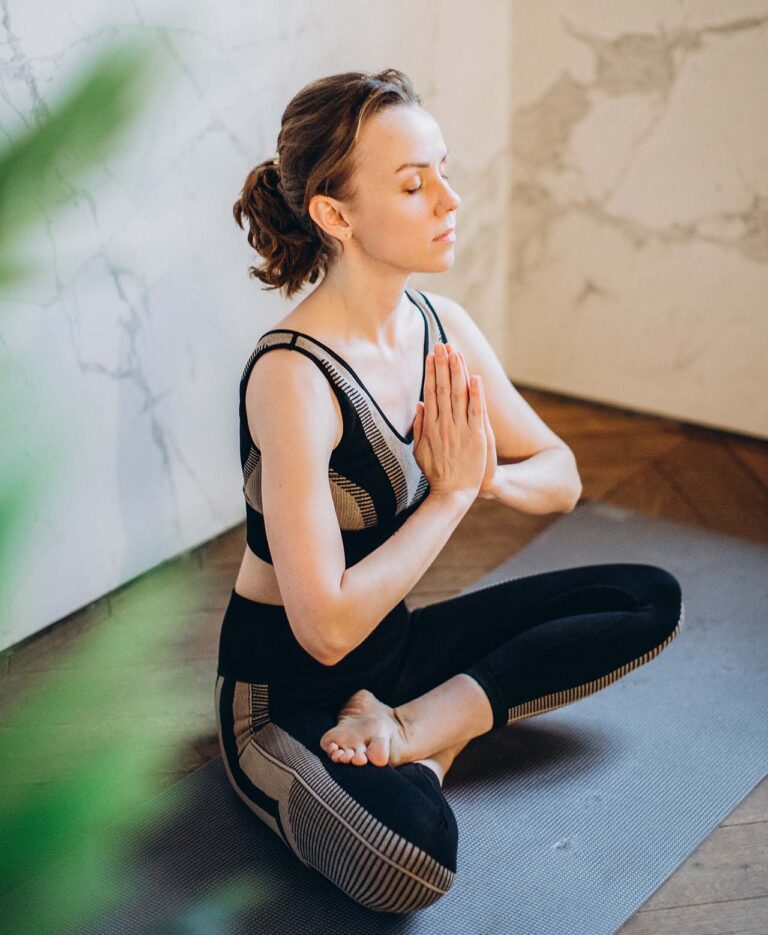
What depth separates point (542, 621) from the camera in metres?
1.54

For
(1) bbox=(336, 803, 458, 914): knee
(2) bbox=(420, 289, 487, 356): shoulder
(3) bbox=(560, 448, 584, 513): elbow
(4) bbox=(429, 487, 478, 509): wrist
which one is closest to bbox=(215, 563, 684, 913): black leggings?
(1) bbox=(336, 803, 458, 914): knee

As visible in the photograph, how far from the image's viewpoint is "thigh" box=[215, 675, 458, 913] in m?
1.17

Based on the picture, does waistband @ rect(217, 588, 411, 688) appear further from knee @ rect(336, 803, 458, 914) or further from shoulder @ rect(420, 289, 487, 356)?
shoulder @ rect(420, 289, 487, 356)

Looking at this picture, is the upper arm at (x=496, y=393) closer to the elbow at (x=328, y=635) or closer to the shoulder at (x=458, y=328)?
the shoulder at (x=458, y=328)

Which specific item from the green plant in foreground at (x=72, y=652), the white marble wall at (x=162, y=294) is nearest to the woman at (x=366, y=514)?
the white marble wall at (x=162, y=294)

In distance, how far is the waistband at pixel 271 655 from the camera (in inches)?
52.1

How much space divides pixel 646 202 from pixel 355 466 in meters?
1.43

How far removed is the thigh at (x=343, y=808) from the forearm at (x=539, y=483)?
357 millimetres

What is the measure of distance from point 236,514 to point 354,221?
3.48 ft

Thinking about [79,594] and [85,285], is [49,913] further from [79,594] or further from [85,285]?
[85,285]

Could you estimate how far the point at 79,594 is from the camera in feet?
6.25

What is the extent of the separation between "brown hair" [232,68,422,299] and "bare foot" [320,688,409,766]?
54cm

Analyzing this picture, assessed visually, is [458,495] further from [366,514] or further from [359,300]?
[359,300]

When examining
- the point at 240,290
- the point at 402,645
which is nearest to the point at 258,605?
the point at 402,645
